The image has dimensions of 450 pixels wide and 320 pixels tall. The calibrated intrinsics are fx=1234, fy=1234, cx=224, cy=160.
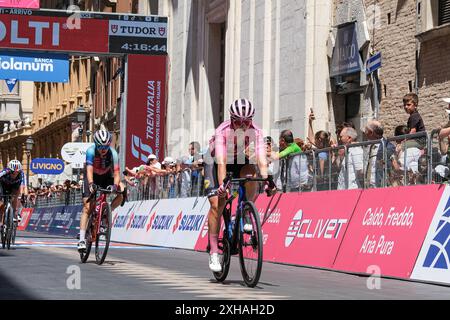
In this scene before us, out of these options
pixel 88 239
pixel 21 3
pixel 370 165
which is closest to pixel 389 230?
pixel 370 165

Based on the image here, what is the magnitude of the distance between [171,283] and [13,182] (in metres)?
9.64

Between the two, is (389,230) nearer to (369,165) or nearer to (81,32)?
(369,165)

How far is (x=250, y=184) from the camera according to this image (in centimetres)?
1284

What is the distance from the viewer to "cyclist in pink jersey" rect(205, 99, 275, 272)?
12609 millimetres

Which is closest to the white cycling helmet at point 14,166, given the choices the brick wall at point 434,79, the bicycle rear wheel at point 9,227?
the bicycle rear wheel at point 9,227

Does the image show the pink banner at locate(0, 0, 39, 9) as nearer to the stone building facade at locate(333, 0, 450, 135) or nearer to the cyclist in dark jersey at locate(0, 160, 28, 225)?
the stone building facade at locate(333, 0, 450, 135)

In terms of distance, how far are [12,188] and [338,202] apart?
7340 mm

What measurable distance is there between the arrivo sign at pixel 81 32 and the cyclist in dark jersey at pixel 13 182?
1584 centimetres

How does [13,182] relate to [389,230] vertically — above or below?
above

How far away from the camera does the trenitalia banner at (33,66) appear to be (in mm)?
37688

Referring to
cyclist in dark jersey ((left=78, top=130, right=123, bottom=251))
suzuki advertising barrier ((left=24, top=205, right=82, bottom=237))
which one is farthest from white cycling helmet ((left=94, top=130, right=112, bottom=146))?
suzuki advertising barrier ((left=24, top=205, right=82, bottom=237))

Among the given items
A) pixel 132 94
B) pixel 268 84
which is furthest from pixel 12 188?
pixel 132 94

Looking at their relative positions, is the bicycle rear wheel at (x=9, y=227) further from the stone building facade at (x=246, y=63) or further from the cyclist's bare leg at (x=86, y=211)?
the stone building facade at (x=246, y=63)
